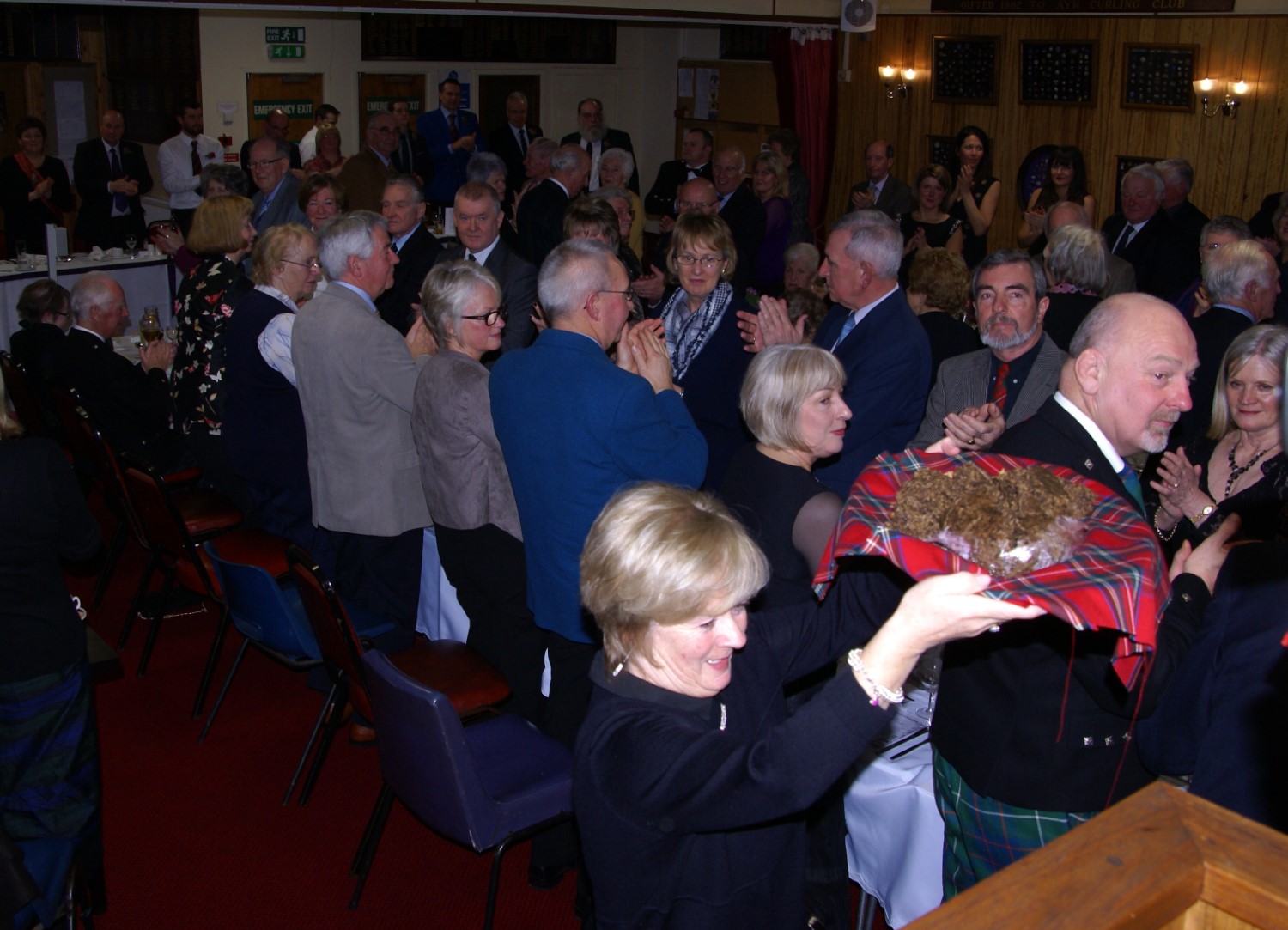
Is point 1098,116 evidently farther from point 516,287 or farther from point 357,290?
point 357,290

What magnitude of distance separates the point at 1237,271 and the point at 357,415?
10.9 ft

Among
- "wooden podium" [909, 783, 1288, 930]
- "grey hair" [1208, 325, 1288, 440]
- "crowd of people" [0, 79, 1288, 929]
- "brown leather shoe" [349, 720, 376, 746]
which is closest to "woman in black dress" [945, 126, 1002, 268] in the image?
"crowd of people" [0, 79, 1288, 929]

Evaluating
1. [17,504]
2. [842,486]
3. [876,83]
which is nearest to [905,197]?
[876,83]

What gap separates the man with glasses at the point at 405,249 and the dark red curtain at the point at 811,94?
20.0 ft

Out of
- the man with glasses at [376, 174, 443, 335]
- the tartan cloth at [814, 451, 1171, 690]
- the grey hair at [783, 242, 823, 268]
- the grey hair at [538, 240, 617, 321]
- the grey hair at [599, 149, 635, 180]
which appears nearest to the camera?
the tartan cloth at [814, 451, 1171, 690]

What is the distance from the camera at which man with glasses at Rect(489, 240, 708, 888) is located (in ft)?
9.31

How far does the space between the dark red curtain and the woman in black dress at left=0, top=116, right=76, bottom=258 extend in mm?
6600

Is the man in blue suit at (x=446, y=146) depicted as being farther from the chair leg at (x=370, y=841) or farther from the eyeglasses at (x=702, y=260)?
the chair leg at (x=370, y=841)

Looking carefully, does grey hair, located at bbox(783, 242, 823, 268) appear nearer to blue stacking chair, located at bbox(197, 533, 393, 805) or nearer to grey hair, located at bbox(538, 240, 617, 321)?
grey hair, located at bbox(538, 240, 617, 321)

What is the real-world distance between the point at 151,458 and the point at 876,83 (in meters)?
8.74

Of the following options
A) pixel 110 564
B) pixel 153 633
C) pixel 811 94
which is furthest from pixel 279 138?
pixel 153 633

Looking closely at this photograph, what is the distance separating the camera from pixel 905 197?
8.93 meters

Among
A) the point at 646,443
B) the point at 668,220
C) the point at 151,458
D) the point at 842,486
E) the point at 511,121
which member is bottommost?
the point at 151,458

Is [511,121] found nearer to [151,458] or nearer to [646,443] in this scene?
[151,458]
